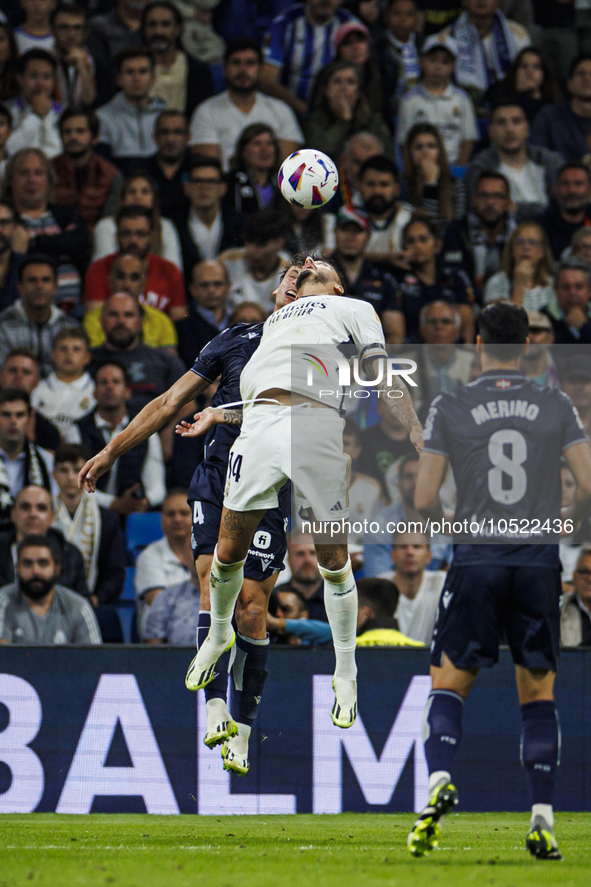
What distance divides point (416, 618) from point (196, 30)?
27.8 feet

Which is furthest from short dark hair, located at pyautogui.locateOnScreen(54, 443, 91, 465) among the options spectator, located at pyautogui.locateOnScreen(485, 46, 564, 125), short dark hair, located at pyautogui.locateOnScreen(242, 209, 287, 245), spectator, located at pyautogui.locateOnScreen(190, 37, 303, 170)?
spectator, located at pyautogui.locateOnScreen(485, 46, 564, 125)

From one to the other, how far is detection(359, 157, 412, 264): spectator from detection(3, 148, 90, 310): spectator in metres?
3.05

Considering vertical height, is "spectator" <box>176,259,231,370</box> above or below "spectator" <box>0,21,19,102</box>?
below

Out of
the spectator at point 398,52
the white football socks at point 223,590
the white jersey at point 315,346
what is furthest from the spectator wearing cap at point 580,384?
the white football socks at point 223,590

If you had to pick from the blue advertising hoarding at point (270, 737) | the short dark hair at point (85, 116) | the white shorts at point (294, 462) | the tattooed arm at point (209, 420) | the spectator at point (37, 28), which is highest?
the spectator at point (37, 28)

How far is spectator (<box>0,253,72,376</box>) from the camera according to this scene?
1234 centimetres

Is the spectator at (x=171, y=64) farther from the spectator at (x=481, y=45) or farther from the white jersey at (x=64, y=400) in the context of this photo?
the white jersey at (x=64, y=400)

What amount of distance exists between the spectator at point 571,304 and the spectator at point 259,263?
2815 millimetres

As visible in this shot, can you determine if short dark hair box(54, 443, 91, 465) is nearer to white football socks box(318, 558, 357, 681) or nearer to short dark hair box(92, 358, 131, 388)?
short dark hair box(92, 358, 131, 388)

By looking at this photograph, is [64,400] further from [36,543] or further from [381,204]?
[381,204]

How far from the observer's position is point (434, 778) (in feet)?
18.9

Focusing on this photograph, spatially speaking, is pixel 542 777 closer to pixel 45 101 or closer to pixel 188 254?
pixel 188 254

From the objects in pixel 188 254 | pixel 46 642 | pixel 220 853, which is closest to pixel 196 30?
pixel 188 254

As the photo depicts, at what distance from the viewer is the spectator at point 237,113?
46.1 feet
